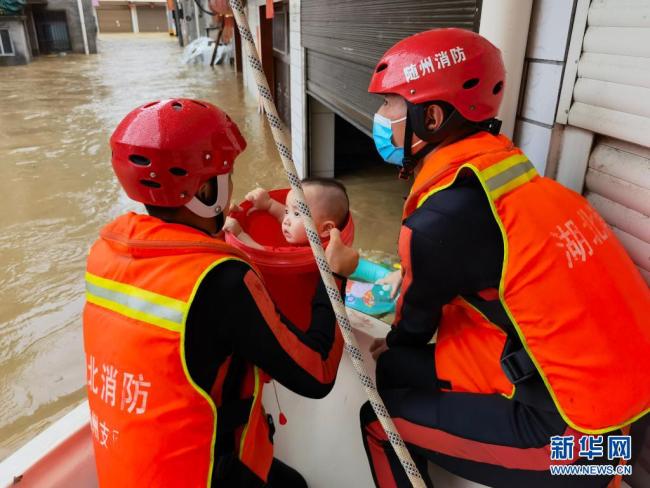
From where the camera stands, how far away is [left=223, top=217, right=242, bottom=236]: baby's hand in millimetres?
1890

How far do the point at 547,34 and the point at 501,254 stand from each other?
41.0 inches

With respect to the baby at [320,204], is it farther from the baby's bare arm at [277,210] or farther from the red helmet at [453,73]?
the red helmet at [453,73]

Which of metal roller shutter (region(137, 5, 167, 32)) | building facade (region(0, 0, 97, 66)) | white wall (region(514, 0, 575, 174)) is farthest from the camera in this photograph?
metal roller shutter (region(137, 5, 167, 32))

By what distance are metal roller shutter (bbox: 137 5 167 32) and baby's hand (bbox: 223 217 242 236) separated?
1825 inches

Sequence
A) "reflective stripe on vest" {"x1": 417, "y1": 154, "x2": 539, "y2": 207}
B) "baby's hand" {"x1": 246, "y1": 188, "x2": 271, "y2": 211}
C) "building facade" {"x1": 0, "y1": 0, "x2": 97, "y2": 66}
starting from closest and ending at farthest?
"reflective stripe on vest" {"x1": 417, "y1": 154, "x2": 539, "y2": 207}
"baby's hand" {"x1": 246, "y1": 188, "x2": 271, "y2": 211}
"building facade" {"x1": 0, "y1": 0, "x2": 97, "y2": 66}

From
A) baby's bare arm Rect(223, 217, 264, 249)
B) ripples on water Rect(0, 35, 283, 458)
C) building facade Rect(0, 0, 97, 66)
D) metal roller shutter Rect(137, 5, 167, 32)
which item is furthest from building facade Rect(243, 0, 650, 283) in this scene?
metal roller shutter Rect(137, 5, 167, 32)

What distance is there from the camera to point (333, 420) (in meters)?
2.17

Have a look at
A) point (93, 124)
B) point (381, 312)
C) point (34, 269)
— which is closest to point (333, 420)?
point (381, 312)

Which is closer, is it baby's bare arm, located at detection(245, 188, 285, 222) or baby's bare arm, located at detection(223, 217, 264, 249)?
baby's bare arm, located at detection(223, 217, 264, 249)

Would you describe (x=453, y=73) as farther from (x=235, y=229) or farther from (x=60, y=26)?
(x=60, y=26)

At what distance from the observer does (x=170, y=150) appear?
50.2 inches

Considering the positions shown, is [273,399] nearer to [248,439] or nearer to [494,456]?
[248,439]

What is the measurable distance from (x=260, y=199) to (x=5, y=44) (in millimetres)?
22712

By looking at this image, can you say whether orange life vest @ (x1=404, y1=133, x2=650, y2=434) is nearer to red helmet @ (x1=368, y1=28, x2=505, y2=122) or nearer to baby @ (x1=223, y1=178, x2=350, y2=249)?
red helmet @ (x1=368, y1=28, x2=505, y2=122)
